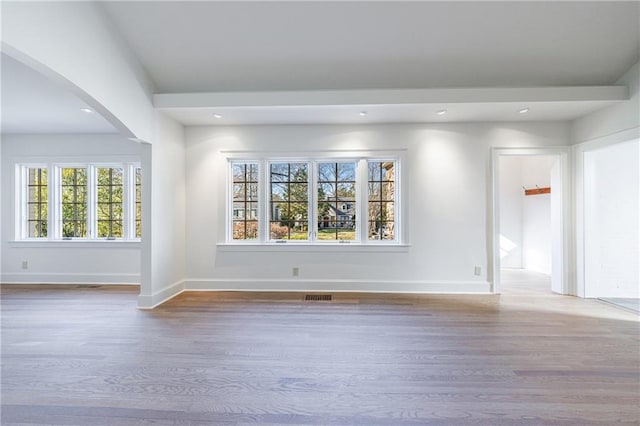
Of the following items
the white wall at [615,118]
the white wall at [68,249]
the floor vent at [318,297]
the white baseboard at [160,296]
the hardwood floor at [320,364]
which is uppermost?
the white wall at [615,118]

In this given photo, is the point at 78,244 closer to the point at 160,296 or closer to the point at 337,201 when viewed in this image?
the point at 160,296

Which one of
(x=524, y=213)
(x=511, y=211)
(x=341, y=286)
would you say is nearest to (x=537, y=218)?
(x=524, y=213)

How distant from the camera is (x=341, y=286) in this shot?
468 cm

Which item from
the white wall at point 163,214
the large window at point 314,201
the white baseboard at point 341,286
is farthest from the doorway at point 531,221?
the white wall at point 163,214

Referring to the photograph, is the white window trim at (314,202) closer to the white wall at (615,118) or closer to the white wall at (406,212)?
the white wall at (406,212)

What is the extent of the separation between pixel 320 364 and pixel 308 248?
2.40 meters

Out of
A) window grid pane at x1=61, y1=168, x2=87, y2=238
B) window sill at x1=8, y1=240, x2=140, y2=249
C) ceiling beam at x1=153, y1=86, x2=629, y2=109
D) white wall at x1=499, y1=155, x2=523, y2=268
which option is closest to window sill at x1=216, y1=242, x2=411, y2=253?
window sill at x1=8, y1=240, x2=140, y2=249

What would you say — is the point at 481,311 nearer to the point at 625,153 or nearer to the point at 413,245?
the point at 413,245

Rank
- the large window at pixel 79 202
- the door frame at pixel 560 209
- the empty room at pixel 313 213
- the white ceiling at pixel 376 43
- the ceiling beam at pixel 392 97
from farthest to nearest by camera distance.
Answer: the large window at pixel 79 202 → the door frame at pixel 560 209 → the ceiling beam at pixel 392 97 → the white ceiling at pixel 376 43 → the empty room at pixel 313 213

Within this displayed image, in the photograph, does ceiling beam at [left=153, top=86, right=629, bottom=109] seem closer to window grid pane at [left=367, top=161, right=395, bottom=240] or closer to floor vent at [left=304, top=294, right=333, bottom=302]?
window grid pane at [left=367, top=161, right=395, bottom=240]

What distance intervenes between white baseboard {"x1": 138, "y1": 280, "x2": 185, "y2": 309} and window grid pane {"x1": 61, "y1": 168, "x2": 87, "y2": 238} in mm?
2316

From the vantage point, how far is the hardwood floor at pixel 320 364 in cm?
189

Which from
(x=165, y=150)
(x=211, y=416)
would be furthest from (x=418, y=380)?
(x=165, y=150)

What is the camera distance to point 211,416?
1.85m
